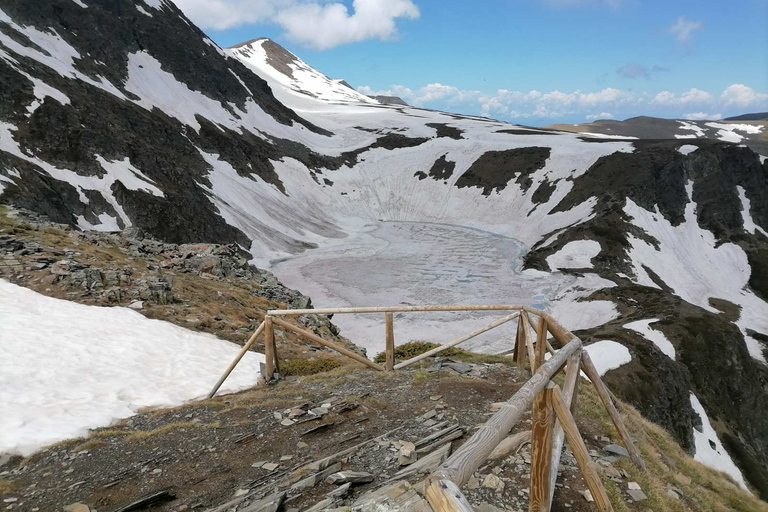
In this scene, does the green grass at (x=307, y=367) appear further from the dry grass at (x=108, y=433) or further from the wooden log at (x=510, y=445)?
the wooden log at (x=510, y=445)

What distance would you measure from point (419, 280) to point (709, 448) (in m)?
32.5

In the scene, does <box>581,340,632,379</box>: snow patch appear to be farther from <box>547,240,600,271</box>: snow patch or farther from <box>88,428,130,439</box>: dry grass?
<box>88,428,130,439</box>: dry grass

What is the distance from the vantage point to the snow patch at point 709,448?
31.6 metres

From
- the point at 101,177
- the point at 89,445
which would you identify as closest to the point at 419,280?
the point at 101,177

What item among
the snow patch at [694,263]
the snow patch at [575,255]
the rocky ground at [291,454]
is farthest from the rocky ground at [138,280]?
the snow patch at [694,263]

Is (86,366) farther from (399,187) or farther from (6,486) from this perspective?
(399,187)

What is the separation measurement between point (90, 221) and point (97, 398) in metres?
34.6

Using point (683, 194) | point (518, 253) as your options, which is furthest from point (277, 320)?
point (683, 194)

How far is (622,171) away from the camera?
261 ft

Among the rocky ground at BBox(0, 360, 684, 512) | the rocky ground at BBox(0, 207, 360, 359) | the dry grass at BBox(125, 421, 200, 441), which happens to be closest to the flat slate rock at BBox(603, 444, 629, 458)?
the rocky ground at BBox(0, 360, 684, 512)

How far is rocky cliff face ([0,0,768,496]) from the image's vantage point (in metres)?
40.3

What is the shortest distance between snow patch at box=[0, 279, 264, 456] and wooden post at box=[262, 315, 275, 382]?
2.94 ft

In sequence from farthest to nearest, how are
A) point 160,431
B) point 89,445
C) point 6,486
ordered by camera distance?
point 160,431
point 89,445
point 6,486

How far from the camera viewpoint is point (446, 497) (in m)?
3.17
